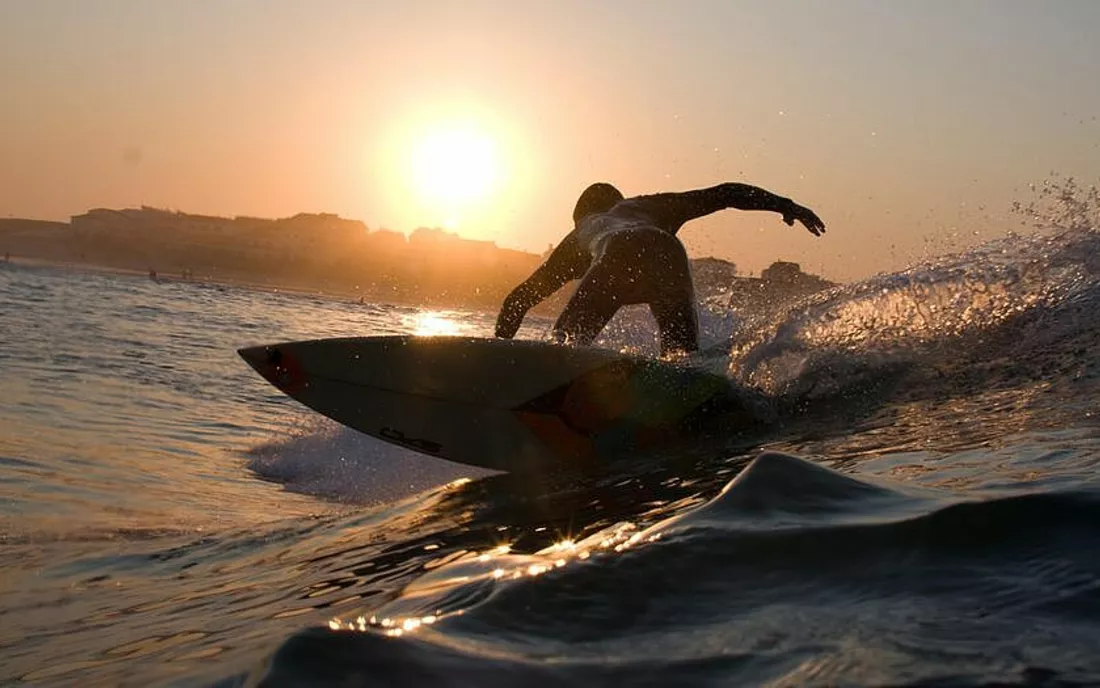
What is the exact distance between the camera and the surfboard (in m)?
4.52

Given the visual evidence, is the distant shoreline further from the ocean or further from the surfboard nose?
the surfboard nose

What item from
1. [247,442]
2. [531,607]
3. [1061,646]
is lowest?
[247,442]

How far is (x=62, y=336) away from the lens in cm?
1342

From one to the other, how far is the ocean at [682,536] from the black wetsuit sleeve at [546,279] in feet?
4.06

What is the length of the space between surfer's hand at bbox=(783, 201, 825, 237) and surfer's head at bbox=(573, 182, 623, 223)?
1.34 metres

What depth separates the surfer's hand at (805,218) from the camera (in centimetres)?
681

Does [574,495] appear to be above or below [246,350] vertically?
below

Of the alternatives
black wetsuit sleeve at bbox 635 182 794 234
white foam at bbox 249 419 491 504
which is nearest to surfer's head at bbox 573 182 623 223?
black wetsuit sleeve at bbox 635 182 794 234

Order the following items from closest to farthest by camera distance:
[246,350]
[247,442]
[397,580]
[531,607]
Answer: [531,607] → [397,580] → [246,350] → [247,442]

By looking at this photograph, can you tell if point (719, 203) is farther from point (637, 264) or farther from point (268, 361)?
point (268, 361)

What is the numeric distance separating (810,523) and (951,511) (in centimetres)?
25

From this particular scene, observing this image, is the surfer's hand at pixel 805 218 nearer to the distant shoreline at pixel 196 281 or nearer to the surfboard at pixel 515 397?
the surfboard at pixel 515 397

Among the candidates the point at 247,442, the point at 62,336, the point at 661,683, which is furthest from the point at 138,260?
the point at 661,683

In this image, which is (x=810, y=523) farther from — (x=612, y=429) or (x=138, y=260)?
(x=138, y=260)
